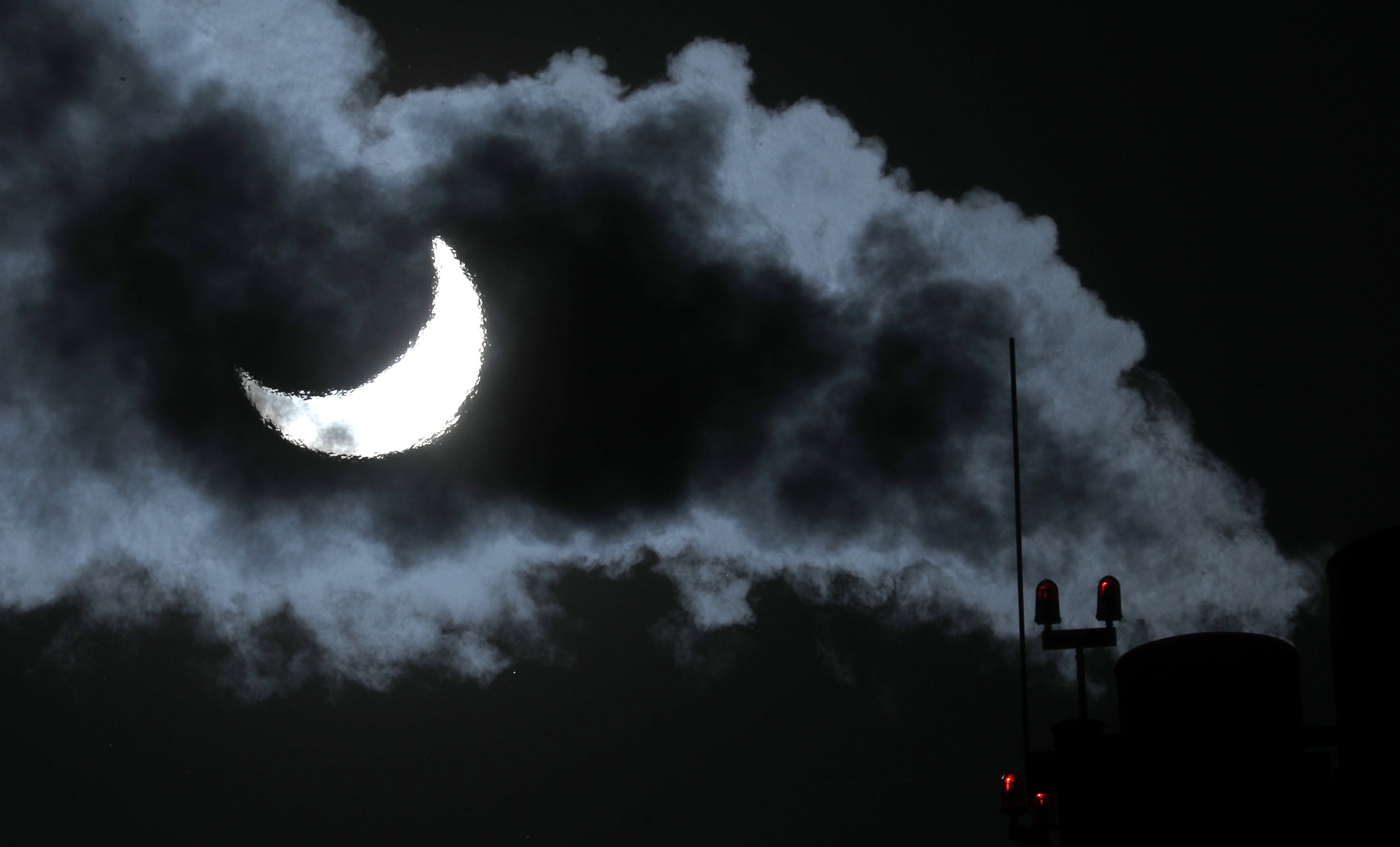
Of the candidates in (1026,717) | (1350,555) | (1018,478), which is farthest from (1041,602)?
(1350,555)

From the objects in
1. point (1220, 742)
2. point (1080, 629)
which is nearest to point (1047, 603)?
point (1080, 629)

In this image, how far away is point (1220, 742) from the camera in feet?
69.2

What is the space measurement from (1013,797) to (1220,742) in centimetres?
484

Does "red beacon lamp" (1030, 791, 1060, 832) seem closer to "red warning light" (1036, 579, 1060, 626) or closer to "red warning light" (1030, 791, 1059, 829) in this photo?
"red warning light" (1030, 791, 1059, 829)

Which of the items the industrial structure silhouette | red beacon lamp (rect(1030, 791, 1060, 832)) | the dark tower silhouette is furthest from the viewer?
the dark tower silhouette

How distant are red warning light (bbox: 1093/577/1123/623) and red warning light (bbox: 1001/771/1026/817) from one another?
9.01 feet

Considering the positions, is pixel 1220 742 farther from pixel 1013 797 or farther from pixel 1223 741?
pixel 1013 797

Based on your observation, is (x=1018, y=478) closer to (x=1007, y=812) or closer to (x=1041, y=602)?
(x=1041, y=602)

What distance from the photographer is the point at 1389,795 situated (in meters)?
19.1

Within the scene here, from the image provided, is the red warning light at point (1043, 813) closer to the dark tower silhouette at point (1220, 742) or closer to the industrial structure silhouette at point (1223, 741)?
the industrial structure silhouette at point (1223, 741)

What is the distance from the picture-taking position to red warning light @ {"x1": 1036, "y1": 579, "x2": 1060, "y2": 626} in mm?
19031

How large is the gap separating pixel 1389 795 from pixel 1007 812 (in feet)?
19.7

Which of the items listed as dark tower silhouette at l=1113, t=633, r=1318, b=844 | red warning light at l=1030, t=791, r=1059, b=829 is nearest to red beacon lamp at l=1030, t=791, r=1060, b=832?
red warning light at l=1030, t=791, r=1059, b=829

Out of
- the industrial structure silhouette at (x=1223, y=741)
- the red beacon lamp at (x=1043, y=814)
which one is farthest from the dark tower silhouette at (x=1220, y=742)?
the red beacon lamp at (x=1043, y=814)
